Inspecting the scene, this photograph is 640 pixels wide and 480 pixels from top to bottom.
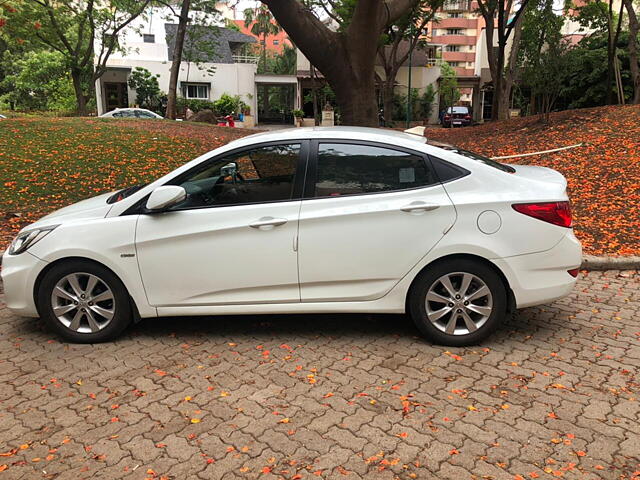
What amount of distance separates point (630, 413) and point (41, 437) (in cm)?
347

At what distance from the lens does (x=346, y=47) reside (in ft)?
31.3

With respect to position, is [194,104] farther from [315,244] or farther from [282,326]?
[315,244]

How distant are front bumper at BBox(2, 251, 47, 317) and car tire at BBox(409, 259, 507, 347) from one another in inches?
116

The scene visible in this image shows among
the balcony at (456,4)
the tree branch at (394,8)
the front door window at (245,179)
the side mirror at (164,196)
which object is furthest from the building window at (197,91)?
the side mirror at (164,196)

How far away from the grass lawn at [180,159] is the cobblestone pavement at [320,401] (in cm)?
323

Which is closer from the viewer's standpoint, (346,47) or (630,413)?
(630,413)

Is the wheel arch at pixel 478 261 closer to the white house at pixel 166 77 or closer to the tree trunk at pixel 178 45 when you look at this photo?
the tree trunk at pixel 178 45

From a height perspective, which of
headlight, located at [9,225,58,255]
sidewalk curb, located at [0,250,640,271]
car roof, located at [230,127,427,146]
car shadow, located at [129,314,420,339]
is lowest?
car shadow, located at [129,314,420,339]

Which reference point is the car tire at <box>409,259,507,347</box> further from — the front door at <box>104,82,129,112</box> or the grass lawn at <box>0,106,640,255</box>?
the front door at <box>104,82,129,112</box>

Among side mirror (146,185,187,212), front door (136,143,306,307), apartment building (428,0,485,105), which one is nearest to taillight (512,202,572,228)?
front door (136,143,306,307)

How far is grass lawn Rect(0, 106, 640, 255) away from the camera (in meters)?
8.06

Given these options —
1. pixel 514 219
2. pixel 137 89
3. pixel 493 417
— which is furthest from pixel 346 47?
pixel 137 89

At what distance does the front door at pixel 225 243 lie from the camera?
418 cm

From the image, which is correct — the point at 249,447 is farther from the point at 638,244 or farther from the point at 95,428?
the point at 638,244
